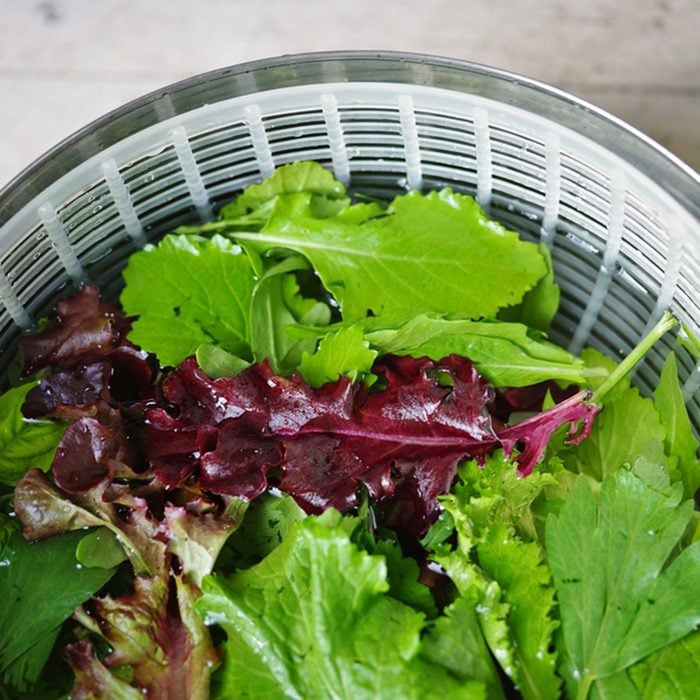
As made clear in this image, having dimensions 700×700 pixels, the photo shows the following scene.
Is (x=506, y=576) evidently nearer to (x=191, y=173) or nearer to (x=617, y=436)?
(x=617, y=436)

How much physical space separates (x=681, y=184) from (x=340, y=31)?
0.49m

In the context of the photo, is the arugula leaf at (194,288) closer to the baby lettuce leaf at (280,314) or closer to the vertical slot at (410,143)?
the baby lettuce leaf at (280,314)

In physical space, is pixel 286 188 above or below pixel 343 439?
above

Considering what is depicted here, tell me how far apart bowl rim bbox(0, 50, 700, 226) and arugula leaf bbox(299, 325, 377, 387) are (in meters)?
0.18

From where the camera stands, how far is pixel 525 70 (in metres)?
0.99

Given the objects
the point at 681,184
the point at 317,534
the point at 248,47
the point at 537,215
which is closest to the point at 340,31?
the point at 248,47

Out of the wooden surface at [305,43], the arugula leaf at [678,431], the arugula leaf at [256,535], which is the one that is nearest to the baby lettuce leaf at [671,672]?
the arugula leaf at [678,431]

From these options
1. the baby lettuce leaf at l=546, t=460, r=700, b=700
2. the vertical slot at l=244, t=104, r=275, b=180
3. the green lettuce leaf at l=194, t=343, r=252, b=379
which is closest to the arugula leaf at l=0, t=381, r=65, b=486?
the green lettuce leaf at l=194, t=343, r=252, b=379

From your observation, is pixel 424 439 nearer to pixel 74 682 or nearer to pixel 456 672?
pixel 456 672

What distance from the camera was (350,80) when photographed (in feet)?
2.25

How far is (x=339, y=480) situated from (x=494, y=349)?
0.47 ft

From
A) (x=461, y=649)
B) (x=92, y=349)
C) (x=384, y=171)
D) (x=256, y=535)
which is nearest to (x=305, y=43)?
(x=384, y=171)

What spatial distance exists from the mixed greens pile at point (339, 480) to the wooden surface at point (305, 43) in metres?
0.33

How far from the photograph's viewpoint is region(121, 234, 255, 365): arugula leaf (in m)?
0.71
